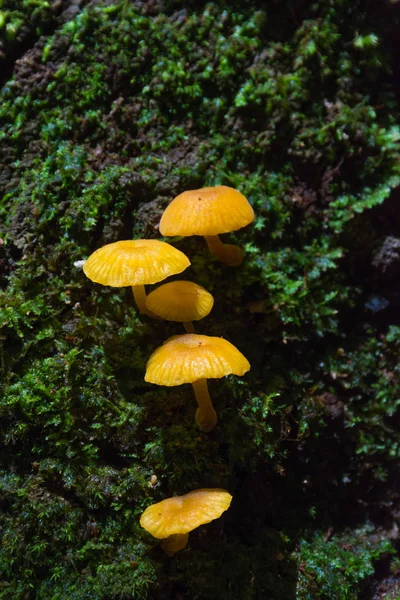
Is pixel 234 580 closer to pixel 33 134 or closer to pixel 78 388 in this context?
pixel 78 388

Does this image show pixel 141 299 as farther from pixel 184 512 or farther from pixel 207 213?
pixel 184 512

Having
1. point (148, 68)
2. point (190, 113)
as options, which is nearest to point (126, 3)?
point (148, 68)

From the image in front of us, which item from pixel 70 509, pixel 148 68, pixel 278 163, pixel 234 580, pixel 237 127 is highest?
pixel 148 68

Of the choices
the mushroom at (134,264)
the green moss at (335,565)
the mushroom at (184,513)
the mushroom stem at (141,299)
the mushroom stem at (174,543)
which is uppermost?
the mushroom at (134,264)

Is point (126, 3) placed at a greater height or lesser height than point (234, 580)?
greater

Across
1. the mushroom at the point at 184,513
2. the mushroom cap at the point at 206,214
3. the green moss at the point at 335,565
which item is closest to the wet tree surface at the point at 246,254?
the green moss at the point at 335,565

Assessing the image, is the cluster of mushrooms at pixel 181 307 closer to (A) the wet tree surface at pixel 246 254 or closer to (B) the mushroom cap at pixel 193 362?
(B) the mushroom cap at pixel 193 362

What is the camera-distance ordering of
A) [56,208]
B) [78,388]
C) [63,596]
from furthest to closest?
[56,208], [78,388], [63,596]
